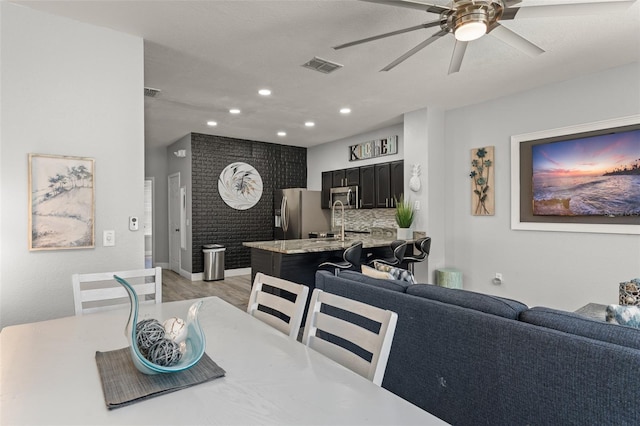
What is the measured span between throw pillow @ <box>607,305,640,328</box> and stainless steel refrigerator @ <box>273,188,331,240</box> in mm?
5415

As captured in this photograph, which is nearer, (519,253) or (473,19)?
(473,19)

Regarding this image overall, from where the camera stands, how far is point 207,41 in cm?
289

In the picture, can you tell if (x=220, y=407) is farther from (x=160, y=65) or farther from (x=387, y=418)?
(x=160, y=65)

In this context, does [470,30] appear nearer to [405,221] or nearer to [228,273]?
[405,221]

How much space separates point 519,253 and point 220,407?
4.33 m

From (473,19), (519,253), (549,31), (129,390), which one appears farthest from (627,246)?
(129,390)

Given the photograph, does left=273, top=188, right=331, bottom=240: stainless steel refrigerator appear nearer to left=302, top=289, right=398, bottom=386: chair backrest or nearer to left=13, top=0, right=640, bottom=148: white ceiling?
left=13, top=0, right=640, bottom=148: white ceiling

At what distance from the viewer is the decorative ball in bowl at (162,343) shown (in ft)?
3.59

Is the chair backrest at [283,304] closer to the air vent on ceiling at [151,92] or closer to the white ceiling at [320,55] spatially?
the white ceiling at [320,55]

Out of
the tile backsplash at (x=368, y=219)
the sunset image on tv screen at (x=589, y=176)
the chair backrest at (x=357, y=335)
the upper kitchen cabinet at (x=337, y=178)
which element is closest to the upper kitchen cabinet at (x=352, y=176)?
the upper kitchen cabinet at (x=337, y=178)

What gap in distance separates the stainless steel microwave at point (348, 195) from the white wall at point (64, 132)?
160 inches

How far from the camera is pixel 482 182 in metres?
4.64

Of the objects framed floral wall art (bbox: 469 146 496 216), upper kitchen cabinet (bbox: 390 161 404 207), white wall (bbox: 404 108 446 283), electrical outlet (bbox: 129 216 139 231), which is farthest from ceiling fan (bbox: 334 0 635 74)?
upper kitchen cabinet (bbox: 390 161 404 207)

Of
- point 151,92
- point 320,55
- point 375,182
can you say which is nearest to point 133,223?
point 151,92
